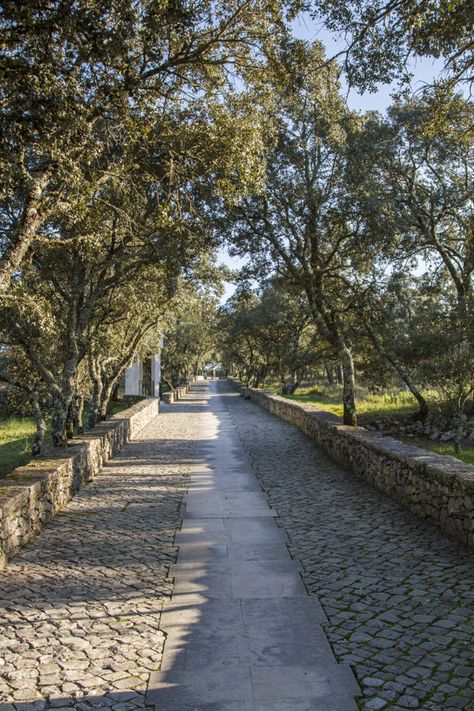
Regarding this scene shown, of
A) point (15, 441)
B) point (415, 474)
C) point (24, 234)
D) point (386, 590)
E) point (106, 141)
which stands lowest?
point (15, 441)

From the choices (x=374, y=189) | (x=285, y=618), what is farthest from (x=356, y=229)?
(x=285, y=618)

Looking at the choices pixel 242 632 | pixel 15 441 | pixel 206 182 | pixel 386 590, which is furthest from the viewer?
pixel 15 441

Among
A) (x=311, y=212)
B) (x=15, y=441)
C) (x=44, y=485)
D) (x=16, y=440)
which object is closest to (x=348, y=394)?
(x=311, y=212)

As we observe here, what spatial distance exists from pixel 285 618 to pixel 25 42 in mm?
6827

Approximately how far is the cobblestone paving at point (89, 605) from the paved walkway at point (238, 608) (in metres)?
0.02

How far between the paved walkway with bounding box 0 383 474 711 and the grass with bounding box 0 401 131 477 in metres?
8.75

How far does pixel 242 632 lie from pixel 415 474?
4.55m

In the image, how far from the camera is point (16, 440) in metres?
23.3

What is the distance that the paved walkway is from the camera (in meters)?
3.65

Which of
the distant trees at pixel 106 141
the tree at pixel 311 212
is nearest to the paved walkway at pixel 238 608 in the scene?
the distant trees at pixel 106 141

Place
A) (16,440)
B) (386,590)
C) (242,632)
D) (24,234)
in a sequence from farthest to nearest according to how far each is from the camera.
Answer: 1. (16,440)
2. (24,234)
3. (386,590)
4. (242,632)

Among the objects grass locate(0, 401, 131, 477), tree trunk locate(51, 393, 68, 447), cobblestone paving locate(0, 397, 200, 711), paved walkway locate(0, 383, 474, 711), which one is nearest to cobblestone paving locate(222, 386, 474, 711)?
paved walkway locate(0, 383, 474, 711)

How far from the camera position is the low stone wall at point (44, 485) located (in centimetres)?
651

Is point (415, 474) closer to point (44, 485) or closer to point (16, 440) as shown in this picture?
point (44, 485)
